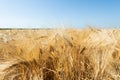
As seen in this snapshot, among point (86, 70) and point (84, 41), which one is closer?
point (86, 70)

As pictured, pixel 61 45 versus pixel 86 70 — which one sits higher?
pixel 61 45

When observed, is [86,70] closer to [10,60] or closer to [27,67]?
[27,67]

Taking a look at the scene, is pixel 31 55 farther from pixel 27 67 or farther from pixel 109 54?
pixel 109 54

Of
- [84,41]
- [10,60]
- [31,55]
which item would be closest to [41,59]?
[31,55]

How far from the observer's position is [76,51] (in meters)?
2.09

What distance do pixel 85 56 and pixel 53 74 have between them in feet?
0.97

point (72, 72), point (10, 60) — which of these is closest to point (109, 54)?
point (72, 72)

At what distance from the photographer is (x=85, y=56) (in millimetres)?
2123

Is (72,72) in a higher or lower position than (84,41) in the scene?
lower

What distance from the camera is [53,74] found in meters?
2.05

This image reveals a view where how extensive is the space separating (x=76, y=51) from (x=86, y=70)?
166 mm

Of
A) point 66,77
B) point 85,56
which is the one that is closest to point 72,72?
point 66,77

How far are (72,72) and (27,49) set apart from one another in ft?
1.31

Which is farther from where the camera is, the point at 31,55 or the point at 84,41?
the point at 84,41
